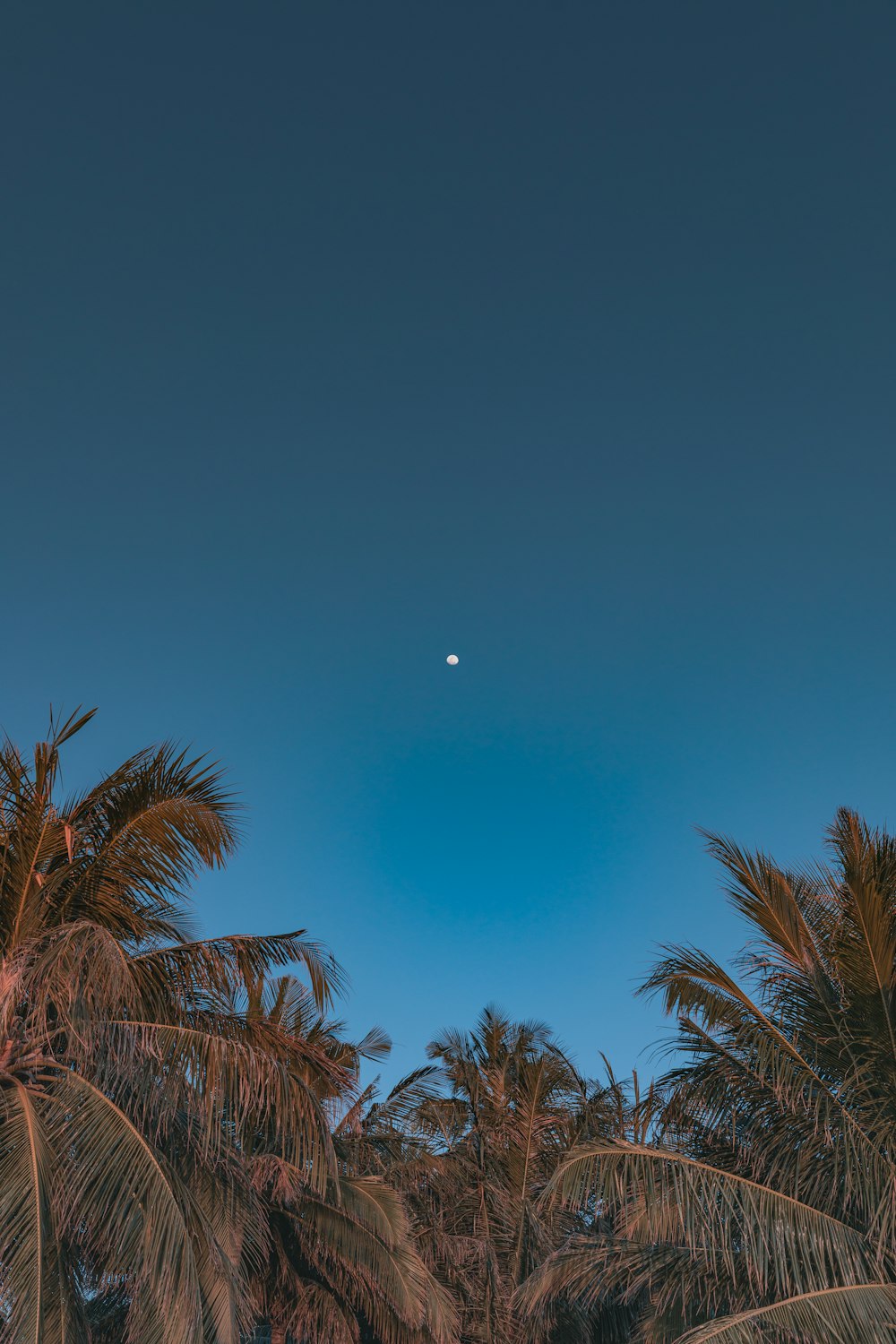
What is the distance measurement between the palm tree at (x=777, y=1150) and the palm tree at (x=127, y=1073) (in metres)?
3.10

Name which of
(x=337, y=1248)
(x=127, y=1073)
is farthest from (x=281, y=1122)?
(x=337, y=1248)

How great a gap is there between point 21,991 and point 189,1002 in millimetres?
1915

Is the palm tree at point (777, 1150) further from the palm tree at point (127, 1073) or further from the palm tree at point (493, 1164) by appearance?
the palm tree at point (493, 1164)

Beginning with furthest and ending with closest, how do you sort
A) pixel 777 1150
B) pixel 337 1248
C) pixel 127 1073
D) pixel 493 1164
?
pixel 493 1164
pixel 337 1248
pixel 777 1150
pixel 127 1073

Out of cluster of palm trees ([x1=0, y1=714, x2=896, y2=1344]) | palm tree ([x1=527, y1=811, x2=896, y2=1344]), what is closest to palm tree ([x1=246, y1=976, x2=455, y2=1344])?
cluster of palm trees ([x1=0, y1=714, x2=896, y2=1344])

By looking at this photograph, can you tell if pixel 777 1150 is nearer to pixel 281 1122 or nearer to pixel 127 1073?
pixel 281 1122

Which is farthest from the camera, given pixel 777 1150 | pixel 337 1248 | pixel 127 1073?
pixel 337 1248

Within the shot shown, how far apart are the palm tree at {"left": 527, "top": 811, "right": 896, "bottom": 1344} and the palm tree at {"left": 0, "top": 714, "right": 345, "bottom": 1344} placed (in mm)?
3095

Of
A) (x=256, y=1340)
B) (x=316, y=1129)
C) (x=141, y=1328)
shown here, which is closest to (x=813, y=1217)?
(x=316, y=1129)

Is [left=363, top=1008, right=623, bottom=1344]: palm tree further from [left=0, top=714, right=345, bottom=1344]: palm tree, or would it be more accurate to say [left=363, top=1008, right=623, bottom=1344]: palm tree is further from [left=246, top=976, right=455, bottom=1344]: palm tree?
[left=0, top=714, right=345, bottom=1344]: palm tree

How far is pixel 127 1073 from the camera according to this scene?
8695 mm

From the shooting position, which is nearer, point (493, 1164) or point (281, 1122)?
point (281, 1122)

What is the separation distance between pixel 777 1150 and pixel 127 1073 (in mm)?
6404

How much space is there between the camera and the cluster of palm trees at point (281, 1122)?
8.07 m
